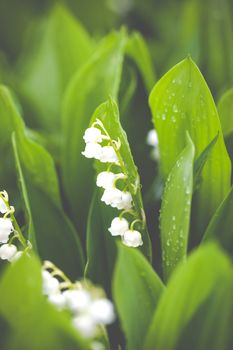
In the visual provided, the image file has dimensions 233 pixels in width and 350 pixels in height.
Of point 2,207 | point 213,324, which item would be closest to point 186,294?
point 213,324

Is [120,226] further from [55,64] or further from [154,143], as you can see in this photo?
[55,64]

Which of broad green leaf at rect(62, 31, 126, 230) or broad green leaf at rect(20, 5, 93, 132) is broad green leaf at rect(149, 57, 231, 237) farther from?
broad green leaf at rect(20, 5, 93, 132)

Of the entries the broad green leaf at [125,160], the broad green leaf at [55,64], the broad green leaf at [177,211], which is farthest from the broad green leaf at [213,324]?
the broad green leaf at [55,64]

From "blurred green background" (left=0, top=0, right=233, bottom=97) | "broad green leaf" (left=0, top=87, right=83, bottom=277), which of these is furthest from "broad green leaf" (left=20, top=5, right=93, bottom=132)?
"broad green leaf" (left=0, top=87, right=83, bottom=277)

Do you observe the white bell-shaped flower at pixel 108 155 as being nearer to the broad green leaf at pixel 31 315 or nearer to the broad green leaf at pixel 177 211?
the broad green leaf at pixel 177 211

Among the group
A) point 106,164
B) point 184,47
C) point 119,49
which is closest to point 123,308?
point 106,164

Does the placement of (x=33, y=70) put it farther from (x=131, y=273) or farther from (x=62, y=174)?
(x=131, y=273)
